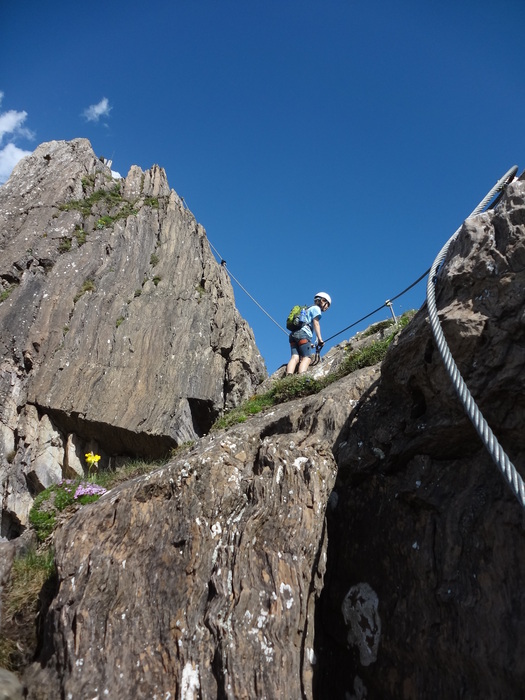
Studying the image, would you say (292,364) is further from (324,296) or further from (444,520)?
(444,520)

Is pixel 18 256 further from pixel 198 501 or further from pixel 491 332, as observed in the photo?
pixel 491 332

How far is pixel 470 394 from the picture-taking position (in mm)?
4312

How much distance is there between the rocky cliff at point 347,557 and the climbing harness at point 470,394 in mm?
202

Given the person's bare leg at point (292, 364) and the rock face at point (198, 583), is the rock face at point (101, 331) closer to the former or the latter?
the person's bare leg at point (292, 364)

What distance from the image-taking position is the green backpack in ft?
41.1

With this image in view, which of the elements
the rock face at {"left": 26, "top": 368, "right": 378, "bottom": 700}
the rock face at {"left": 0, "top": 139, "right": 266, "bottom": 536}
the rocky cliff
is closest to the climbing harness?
the rocky cliff

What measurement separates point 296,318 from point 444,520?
8.03 meters

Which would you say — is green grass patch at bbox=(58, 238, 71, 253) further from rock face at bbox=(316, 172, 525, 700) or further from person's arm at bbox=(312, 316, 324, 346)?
rock face at bbox=(316, 172, 525, 700)

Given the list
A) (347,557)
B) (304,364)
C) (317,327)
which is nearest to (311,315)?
(317,327)

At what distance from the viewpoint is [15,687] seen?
4949 millimetres

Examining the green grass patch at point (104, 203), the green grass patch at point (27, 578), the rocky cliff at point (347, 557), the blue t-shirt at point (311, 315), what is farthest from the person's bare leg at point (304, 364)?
the green grass patch at point (104, 203)

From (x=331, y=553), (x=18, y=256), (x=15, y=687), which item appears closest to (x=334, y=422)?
(x=331, y=553)

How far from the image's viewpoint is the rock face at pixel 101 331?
12.6m

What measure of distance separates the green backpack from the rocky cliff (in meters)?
6.23
